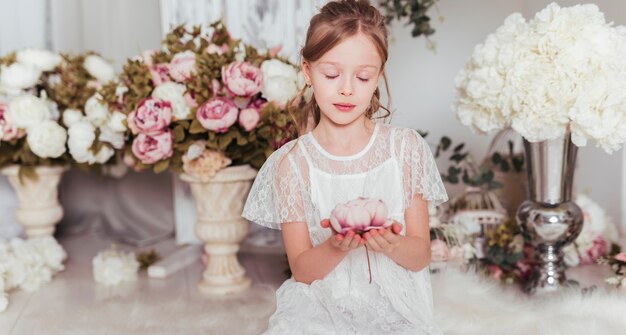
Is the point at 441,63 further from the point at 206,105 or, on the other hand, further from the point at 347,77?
the point at 347,77

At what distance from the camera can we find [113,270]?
8.13 feet

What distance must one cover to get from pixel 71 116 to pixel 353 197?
1.25 m

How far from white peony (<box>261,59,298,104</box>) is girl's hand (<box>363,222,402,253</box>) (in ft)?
2.82

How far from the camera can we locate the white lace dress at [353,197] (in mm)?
1595

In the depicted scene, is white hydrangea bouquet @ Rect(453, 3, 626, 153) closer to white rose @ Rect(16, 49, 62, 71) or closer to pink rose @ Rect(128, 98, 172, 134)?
pink rose @ Rect(128, 98, 172, 134)

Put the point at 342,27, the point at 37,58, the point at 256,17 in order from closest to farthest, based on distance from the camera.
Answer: the point at 342,27, the point at 37,58, the point at 256,17

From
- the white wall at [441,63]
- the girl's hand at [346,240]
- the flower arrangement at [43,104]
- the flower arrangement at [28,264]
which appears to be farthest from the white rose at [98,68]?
the girl's hand at [346,240]

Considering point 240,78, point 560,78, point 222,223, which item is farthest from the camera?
point 222,223

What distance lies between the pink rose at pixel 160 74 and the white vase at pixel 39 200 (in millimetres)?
616

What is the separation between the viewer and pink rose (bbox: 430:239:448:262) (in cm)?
223

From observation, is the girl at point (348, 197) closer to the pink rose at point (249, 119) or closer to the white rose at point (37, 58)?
the pink rose at point (249, 119)

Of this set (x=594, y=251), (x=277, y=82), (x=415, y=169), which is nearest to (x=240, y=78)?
(x=277, y=82)

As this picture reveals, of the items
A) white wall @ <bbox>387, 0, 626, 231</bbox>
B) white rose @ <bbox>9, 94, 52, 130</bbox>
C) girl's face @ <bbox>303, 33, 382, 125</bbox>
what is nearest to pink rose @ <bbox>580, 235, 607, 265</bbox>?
white wall @ <bbox>387, 0, 626, 231</bbox>

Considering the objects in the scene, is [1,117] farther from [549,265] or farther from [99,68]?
[549,265]
